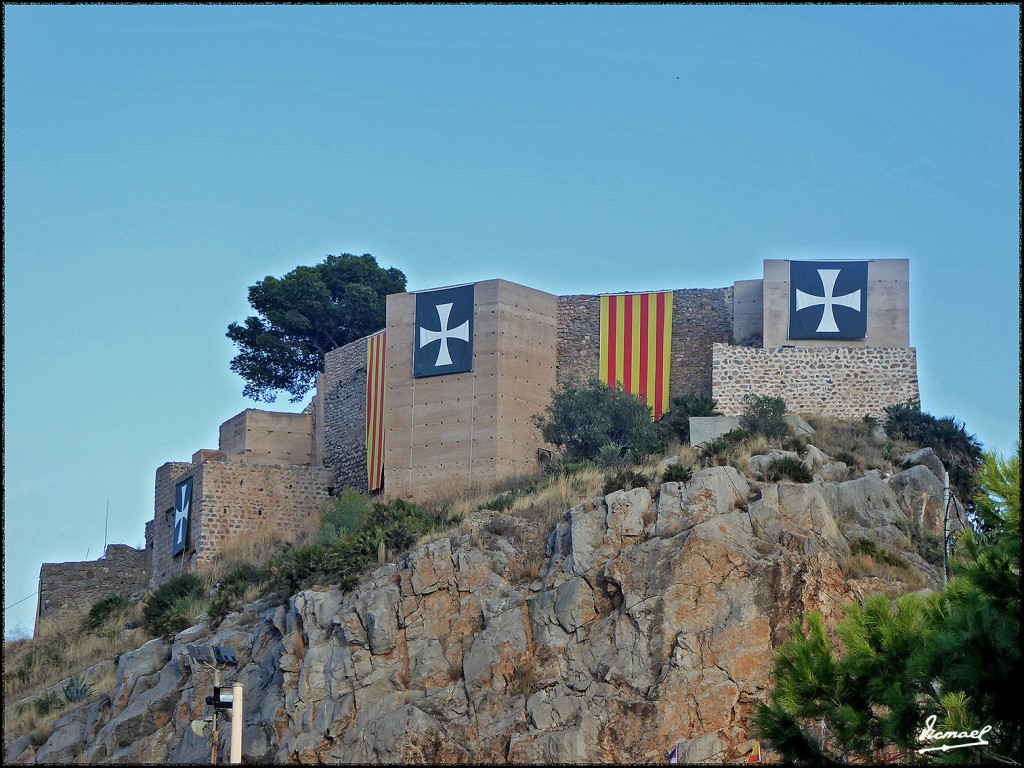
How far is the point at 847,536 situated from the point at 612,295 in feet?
36.1

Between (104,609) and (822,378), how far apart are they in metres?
16.0

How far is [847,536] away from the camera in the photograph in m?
27.8

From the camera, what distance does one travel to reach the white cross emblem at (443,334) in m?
36.2

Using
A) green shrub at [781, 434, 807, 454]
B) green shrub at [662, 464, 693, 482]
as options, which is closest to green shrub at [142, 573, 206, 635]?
green shrub at [662, 464, 693, 482]

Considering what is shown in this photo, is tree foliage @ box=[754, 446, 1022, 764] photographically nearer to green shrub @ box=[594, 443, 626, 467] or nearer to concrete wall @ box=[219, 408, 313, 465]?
green shrub @ box=[594, 443, 626, 467]

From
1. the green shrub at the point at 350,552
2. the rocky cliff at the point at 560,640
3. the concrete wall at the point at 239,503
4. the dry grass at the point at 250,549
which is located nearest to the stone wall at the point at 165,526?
the concrete wall at the point at 239,503

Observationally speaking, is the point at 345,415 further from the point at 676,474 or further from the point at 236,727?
the point at 236,727

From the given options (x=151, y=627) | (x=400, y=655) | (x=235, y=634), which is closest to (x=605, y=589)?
(x=400, y=655)

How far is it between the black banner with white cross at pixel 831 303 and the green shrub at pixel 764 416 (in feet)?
6.29

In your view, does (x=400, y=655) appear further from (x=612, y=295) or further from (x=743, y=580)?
(x=612, y=295)

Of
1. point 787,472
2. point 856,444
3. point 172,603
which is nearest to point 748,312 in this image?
point 856,444

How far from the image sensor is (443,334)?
36.5m

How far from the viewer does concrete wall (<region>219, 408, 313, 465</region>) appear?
40.1 metres

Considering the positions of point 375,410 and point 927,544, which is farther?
point 375,410
